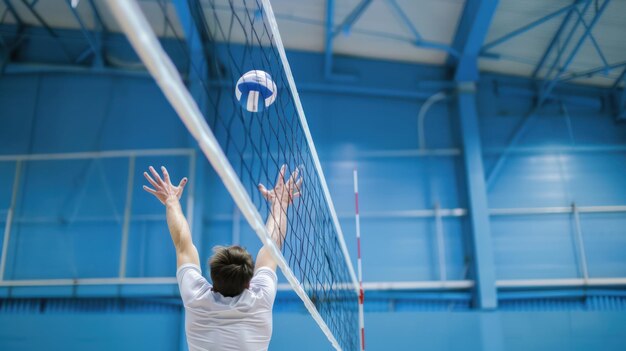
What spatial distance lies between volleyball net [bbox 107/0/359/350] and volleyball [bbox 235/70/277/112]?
5.2 inches

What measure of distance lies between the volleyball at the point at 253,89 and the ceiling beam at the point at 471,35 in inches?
190

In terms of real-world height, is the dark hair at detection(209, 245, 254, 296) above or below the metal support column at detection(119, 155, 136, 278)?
below

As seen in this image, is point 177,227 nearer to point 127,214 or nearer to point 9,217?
point 127,214

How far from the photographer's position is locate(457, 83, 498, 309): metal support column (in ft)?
27.9

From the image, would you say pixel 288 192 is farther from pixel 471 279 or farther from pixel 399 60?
pixel 399 60

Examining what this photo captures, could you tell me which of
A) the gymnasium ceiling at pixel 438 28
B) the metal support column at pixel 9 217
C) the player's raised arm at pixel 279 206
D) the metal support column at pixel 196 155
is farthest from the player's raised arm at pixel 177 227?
the metal support column at pixel 9 217

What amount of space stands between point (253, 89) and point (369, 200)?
5326mm

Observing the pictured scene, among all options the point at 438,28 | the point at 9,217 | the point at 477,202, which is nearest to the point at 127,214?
the point at 9,217

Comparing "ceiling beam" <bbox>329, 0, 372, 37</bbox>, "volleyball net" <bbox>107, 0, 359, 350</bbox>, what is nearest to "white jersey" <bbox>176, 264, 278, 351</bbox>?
"volleyball net" <bbox>107, 0, 359, 350</bbox>

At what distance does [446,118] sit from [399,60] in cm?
138

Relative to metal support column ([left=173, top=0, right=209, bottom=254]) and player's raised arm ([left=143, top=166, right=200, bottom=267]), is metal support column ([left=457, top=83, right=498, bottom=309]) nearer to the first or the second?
metal support column ([left=173, top=0, right=209, bottom=254])

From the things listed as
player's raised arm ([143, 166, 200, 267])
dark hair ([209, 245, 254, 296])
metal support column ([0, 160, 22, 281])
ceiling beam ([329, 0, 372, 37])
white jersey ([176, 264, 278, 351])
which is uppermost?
ceiling beam ([329, 0, 372, 37])

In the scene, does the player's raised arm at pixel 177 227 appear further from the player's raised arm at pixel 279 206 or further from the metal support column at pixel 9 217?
the metal support column at pixel 9 217

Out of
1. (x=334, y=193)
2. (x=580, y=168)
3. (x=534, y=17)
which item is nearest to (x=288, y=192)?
(x=334, y=193)
